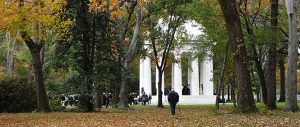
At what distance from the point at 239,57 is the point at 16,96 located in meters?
14.0

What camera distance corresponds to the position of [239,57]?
18969 millimetres

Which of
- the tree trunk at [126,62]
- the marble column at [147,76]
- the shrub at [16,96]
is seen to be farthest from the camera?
the marble column at [147,76]

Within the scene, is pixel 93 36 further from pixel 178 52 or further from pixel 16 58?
pixel 16 58

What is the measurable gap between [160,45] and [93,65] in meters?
14.3

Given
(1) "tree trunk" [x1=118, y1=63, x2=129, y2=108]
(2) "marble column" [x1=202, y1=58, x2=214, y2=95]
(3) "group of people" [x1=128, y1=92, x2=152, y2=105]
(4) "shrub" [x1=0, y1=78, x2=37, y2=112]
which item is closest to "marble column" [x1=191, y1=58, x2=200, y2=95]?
(2) "marble column" [x1=202, y1=58, x2=214, y2=95]

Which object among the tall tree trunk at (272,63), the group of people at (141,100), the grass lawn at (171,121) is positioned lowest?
the grass lawn at (171,121)

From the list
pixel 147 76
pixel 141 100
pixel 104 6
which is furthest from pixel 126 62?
pixel 147 76

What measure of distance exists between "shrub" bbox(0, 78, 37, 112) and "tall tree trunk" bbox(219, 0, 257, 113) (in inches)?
547

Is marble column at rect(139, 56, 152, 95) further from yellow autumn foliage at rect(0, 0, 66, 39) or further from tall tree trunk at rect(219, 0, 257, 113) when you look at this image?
tall tree trunk at rect(219, 0, 257, 113)

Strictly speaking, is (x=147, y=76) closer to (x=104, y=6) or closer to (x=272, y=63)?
(x=104, y=6)

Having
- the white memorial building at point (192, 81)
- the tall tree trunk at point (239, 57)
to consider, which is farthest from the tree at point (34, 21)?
the white memorial building at point (192, 81)

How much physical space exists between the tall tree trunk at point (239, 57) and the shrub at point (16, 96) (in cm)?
1388

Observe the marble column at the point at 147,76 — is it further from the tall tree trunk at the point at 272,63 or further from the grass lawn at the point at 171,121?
the grass lawn at the point at 171,121

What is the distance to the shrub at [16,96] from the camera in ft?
89.5
